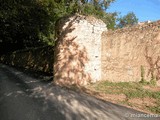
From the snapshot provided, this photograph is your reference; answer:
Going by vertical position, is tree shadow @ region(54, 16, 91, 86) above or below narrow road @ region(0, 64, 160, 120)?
above

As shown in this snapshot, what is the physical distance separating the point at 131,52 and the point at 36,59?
11.9 meters

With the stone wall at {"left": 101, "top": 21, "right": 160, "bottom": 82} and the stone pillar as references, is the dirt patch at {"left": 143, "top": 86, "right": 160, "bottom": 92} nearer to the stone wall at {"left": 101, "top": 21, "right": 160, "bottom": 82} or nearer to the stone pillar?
the stone wall at {"left": 101, "top": 21, "right": 160, "bottom": 82}

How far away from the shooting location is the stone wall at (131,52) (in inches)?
429

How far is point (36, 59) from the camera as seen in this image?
71.9 feet

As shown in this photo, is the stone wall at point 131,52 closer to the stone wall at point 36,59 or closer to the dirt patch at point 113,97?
the dirt patch at point 113,97

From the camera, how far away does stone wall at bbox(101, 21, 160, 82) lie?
35.7 feet

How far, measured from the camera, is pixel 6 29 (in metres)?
26.1

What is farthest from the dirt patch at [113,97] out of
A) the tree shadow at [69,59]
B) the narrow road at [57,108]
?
the tree shadow at [69,59]

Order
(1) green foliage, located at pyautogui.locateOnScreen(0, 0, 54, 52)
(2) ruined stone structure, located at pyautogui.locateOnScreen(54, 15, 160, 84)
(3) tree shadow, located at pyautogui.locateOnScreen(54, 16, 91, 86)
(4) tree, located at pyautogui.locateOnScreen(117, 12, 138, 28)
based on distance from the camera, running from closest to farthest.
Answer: (2) ruined stone structure, located at pyautogui.locateOnScreen(54, 15, 160, 84), (3) tree shadow, located at pyautogui.locateOnScreen(54, 16, 91, 86), (1) green foliage, located at pyautogui.locateOnScreen(0, 0, 54, 52), (4) tree, located at pyautogui.locateOnScreen(117, 12, 138, 28)

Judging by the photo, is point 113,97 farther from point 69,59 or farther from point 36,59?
point 36,59

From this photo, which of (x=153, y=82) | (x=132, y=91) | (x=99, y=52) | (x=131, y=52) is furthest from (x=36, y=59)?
(x=132, y=91)

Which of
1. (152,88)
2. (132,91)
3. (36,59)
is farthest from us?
(36,59)

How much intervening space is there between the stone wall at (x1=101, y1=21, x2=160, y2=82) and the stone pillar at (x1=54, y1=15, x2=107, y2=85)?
1.02 meters

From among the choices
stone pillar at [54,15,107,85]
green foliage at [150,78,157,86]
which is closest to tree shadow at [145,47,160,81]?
green foliage at [150,78,157,86]
